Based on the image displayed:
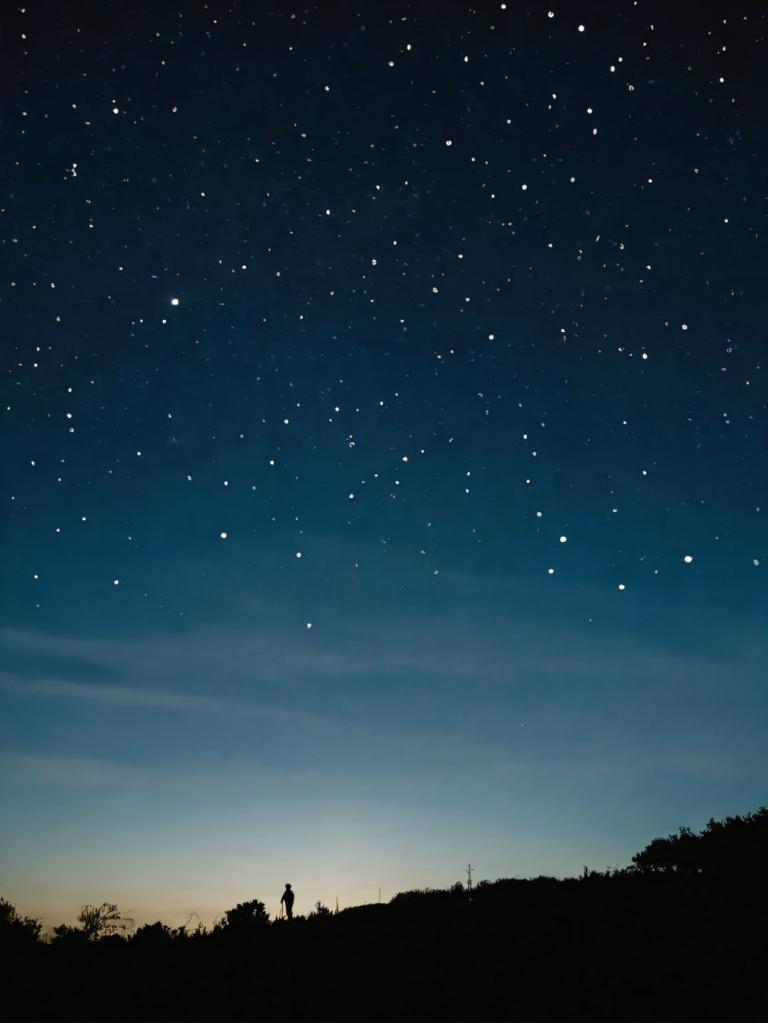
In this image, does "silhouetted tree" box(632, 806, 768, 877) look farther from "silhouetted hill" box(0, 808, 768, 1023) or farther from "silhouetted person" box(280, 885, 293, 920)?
"silhouetted person" box(280, 885, 293, 920)

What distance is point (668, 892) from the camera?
1775 centimetres

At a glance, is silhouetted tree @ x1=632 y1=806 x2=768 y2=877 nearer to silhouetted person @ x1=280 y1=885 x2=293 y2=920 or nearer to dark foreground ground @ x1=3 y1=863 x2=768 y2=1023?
dark foreground ground @ x1=3 y1=863 x2=768 y2=1023

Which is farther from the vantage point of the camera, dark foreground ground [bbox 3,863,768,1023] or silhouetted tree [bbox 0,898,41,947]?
silhouetted tree [bbox 0,898,41,947]

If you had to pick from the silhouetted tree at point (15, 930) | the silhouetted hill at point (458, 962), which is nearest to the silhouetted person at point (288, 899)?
the silhouetted hill at point (458, 962)

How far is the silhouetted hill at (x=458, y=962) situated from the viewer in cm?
1156

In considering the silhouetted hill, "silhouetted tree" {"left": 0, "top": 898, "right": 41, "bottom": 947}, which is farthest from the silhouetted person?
"silhouetted tree" {"left": 0, "top": 898, "right": 41, "bottom": 947}

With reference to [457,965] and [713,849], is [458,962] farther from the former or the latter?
[713,849]

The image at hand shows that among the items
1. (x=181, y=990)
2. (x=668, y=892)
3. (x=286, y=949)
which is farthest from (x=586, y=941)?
(x=181, y=990)

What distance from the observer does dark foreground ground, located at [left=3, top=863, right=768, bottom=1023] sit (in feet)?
37.8

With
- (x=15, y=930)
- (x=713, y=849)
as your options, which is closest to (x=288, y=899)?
(x=15, y=930)

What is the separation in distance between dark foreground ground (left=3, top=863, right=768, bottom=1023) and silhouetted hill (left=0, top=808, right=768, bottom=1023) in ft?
0.12

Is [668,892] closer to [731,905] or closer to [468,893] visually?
[731,905]

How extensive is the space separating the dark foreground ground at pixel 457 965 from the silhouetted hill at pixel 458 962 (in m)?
0.04

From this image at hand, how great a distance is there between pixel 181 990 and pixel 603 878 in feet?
40.1
